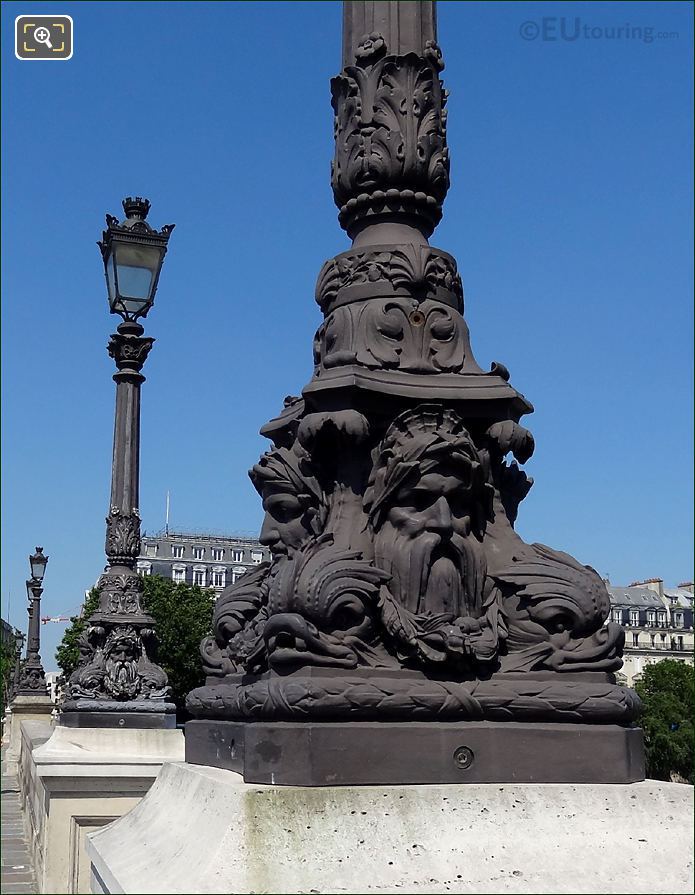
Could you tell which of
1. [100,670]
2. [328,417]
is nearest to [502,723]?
[328,417]

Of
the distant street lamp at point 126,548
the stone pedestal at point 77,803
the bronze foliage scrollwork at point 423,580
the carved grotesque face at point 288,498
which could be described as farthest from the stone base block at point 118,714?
the carved grotesque face at point 288,498

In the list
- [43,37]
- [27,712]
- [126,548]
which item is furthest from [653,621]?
[43,37]

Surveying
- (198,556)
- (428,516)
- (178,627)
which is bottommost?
(428,516)

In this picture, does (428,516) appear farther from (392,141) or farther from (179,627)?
(179,627)

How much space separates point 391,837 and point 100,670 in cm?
722

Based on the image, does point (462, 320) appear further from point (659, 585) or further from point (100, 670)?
point (659, 585)

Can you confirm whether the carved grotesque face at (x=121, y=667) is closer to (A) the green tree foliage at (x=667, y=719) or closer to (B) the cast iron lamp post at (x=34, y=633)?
(B) the cast iron lamp post at (x=34, y=633)

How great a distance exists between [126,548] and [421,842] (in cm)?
774

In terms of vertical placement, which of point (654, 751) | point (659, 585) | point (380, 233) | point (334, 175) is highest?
point (659, 585)

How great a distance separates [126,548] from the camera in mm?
11688

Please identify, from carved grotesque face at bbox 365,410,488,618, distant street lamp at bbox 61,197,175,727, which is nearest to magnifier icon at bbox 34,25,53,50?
distant street lamp at bbox 61,197,175,727

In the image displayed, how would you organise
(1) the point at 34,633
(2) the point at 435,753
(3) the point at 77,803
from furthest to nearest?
1. (1) the point at 34,633
2. (3) the point at 77,803
3. (2) the point at 435,753

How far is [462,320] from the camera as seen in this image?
6.07m

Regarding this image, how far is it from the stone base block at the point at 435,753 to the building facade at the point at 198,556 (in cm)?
10263
